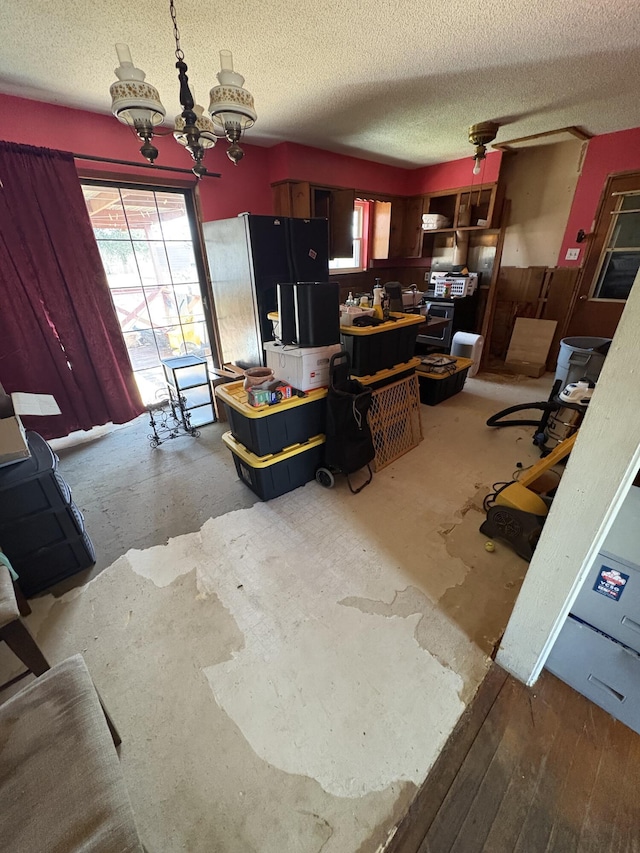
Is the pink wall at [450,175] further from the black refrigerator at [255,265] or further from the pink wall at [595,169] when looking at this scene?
the black refrigerator at [255,265]

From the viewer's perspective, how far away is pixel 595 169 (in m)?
3.57

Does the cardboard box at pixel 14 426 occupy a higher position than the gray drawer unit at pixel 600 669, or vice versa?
the cardboard box at pixel 14 426

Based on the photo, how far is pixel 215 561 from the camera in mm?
1823

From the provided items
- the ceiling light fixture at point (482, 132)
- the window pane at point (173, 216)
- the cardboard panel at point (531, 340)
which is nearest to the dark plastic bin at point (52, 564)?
the window pane at point (173, 216)

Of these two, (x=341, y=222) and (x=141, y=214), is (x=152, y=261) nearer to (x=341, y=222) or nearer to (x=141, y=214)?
(x=141, y=214)

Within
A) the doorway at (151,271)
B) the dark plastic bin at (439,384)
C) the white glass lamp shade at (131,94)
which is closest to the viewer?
the white glass lamp shade at (131,94)

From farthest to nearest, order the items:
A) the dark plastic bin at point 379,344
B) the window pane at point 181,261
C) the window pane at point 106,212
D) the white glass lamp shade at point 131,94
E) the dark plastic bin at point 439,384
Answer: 1. the dark plastic bin at point 439,384
2. the window pane at point 181,261
3. the window pane at point 106,212
4. the dark plastic bin at point 379,344
5. the white glass lamp shade at point 131,94

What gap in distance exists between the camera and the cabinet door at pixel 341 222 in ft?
12.0

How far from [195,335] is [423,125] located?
2.93 m

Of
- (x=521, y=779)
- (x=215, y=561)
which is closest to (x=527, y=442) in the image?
(x=521, y=779)

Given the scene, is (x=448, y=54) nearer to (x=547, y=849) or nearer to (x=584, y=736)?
(x=584, y=736)

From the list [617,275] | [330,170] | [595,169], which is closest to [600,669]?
[617,275]

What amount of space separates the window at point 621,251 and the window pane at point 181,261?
14.7 ft

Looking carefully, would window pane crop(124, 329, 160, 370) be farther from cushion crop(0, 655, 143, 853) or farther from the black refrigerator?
cushion crop(0, 655, 143, 853)
